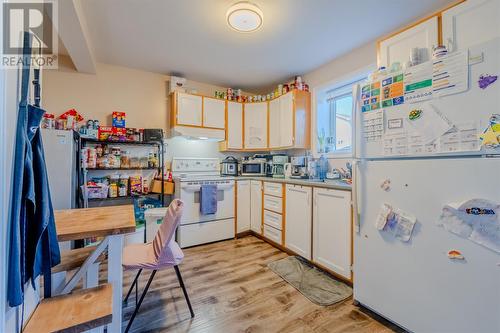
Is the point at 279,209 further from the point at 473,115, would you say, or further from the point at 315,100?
the point at 473,115

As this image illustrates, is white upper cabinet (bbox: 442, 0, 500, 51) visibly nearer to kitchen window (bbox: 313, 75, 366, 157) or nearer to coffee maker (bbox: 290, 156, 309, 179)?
kitchen window (bbox: 313, 75, 366, 157)

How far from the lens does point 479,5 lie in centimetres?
129

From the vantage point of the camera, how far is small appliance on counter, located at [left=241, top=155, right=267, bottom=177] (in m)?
3.57

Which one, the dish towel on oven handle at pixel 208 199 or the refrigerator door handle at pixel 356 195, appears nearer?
the refrigerator door handle at pixel 356 195

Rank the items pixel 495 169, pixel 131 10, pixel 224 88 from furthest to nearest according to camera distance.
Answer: pixel 224 88, pixel 131 10, pixel 495 169

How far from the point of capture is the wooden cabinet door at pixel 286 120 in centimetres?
326

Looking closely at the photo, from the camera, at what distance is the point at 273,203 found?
304cm

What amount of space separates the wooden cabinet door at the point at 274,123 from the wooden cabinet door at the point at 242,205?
2.56ft

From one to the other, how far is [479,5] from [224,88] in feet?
11.0

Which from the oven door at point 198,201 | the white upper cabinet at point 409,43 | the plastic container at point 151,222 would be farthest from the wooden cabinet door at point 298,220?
the plastic container at point 151,222

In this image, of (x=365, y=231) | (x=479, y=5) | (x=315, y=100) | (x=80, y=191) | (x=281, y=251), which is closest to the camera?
(x=479, y=5)

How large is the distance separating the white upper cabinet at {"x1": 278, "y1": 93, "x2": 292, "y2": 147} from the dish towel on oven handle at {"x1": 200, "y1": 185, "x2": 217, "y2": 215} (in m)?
1.29

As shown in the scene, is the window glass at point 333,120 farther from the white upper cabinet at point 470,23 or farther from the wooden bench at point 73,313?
the wooden bench at point 73,313

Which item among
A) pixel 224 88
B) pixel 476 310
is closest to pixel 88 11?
pixel 224 88
